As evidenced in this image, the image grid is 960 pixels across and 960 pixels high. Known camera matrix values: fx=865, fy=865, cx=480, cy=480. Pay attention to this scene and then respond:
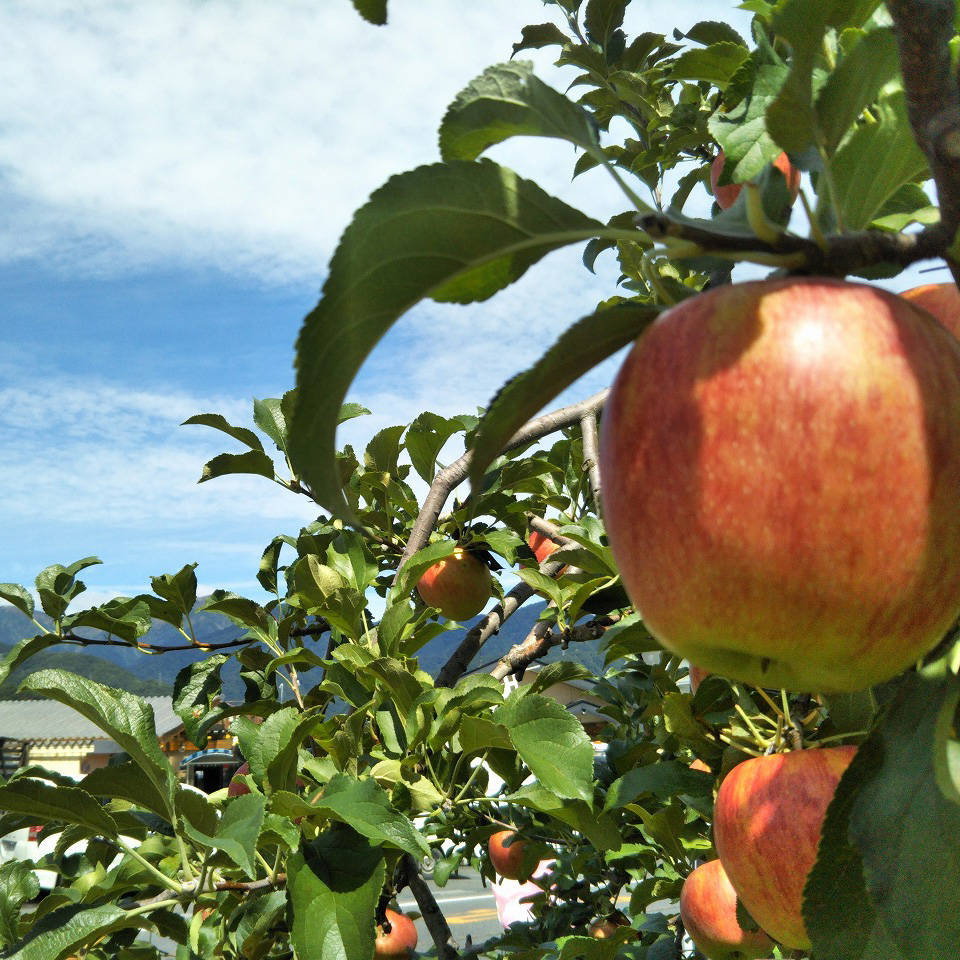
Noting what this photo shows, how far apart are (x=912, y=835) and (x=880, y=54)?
0.36m

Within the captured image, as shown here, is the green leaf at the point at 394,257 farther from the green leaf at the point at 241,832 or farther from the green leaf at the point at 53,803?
the green leaf at the point at 53,803

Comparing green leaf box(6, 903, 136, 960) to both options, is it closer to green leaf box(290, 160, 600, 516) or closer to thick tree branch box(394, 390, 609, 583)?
thick tree branch box(394, 390, 609, 583)

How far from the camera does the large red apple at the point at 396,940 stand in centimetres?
158

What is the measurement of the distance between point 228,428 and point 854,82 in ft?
4.22

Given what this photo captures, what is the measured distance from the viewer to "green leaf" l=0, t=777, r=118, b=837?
34.6 inches

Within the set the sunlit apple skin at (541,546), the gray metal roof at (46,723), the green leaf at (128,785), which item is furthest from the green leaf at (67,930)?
the gray metal roof at (46,723)

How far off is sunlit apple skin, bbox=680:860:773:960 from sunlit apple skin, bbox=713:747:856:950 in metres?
0.33

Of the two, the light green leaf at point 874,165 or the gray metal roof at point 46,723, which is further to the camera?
the gray metal roof at point 46,723

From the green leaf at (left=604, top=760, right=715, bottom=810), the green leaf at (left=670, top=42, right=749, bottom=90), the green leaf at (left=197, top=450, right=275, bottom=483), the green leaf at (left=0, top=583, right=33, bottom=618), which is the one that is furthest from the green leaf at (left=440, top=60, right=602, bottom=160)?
the green leaf at (left=0, top=583, right=33, bottom=618)

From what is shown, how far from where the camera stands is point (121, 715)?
0.91 metres

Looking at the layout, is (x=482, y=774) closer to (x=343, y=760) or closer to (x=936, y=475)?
(x=343, y=760)

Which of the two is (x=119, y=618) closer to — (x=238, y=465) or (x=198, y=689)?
(x=198, y=689)

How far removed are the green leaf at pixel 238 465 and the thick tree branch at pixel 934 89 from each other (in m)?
1.28

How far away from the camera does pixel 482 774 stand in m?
1.27
